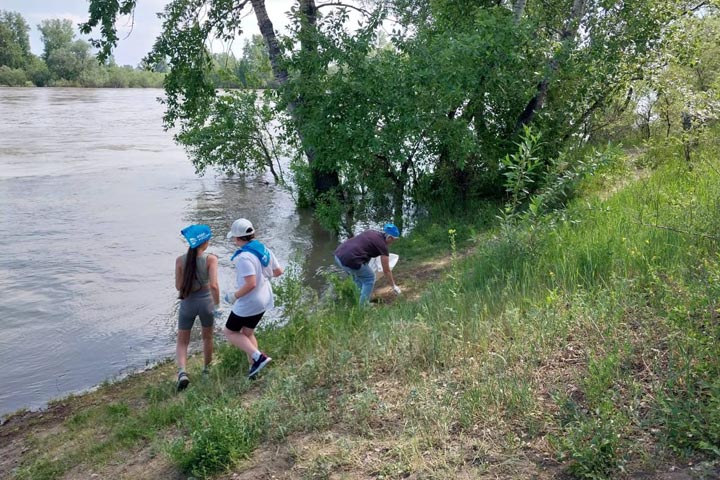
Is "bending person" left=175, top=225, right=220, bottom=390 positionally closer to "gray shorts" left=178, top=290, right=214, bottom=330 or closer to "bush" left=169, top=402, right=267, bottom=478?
"gray shorts" left=178, top=290, right=214, bottom=330

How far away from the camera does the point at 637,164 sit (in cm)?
1189

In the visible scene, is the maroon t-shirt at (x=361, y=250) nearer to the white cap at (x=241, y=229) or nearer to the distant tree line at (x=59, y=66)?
the white cap at (x=241, y=229)

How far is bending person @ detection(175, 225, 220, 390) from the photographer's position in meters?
6.17

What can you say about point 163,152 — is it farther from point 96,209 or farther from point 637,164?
point 637,164

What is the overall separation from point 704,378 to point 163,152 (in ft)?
89.6

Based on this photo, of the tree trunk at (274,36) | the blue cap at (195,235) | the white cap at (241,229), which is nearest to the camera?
the white cap at (241,229)

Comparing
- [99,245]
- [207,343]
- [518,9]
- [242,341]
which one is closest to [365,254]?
[207,343]

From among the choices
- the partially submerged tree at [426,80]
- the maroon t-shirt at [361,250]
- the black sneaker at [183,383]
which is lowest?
the black sneaker at [183,383]

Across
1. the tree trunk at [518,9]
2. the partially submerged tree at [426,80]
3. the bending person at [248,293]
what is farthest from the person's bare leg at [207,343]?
the tree trunk at [518,9]

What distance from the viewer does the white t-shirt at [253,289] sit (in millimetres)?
5867

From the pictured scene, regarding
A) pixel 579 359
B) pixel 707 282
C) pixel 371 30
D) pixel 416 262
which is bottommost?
pixel 416 262

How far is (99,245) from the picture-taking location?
45.6 ft

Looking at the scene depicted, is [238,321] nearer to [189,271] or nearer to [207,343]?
[189,271]

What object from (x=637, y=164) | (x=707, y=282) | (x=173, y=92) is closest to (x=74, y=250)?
(x=173, y=92)
